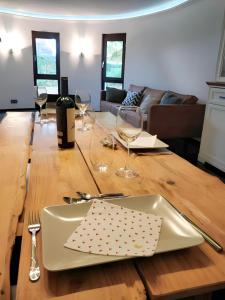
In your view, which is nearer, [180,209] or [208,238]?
[208,238]

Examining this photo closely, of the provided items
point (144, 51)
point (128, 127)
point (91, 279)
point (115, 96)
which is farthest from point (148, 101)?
point (91, 279)

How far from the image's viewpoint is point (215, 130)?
3.07 metres

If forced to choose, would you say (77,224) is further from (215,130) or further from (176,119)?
(176,119)

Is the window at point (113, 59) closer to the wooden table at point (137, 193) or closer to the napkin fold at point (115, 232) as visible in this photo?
the wooden table at point (137, 193)

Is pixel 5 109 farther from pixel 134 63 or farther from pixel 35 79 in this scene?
pixel 134 63

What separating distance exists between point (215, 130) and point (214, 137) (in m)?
0.09

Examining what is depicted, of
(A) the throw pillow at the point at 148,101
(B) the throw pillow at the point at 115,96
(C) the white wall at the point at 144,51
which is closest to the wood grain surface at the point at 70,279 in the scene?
(C) the white wall at the point at 144,51

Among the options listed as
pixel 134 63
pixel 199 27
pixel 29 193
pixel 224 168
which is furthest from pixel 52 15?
pixel 29 193

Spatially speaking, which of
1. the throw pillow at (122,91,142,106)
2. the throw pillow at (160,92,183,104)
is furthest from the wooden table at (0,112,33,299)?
the throw pillow at (122,91,142,106)

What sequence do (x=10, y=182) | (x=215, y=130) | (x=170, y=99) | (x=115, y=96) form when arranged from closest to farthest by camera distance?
(x=10, y=182) → (x=215, y=130) → (x=170, y=99) → (x=115, y=96)

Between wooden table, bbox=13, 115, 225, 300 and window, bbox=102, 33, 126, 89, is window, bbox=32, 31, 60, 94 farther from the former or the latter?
wooden table, bbox=13, 115, 225, 300

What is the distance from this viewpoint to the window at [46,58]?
627 cm

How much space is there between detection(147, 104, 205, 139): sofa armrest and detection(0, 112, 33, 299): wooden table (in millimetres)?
2202

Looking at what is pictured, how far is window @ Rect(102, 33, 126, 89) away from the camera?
620cm
